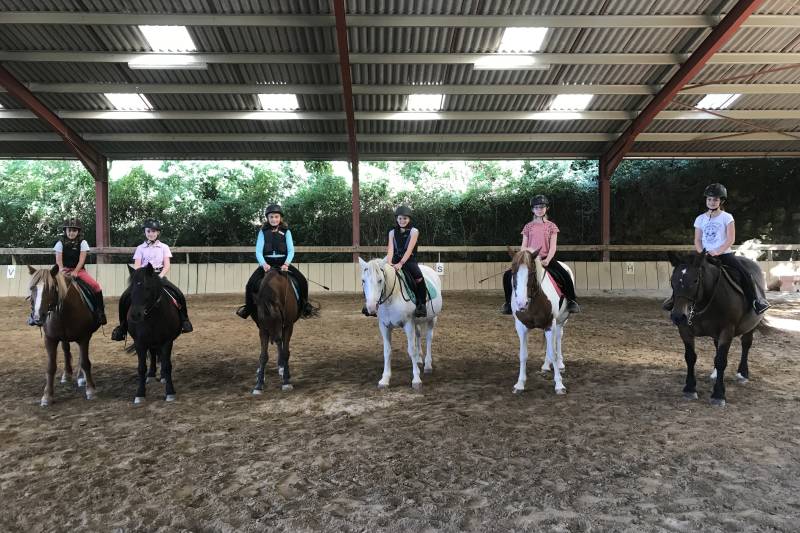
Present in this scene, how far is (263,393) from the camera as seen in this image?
5195mm

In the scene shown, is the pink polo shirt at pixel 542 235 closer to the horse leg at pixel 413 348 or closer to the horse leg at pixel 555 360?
the horse leg at pixel 555 360

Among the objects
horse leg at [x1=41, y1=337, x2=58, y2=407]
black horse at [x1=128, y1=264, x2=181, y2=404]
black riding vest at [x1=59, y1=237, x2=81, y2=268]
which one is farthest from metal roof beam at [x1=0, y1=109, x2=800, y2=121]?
horse leg at [x1=41, y1=337, x2=58, y2=407]

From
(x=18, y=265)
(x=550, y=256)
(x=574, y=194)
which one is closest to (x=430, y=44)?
(x=550, y=256)

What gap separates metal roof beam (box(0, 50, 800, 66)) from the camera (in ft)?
37.0

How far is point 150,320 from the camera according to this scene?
4.79 metres

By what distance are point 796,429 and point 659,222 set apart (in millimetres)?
15328

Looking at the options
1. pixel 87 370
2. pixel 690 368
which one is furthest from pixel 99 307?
pixel 690 368

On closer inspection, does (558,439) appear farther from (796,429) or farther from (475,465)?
(796,429)

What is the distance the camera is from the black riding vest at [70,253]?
545 cm

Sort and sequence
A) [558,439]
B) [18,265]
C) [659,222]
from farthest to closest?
[659,222] → [18,265] → [558,439]

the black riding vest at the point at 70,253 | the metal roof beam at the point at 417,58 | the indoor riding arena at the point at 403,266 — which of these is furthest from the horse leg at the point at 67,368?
the metal roof beam at the point at 417,58

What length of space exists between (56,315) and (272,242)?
225cm

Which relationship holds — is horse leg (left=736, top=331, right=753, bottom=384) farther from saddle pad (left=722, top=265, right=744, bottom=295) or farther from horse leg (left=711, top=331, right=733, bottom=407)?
horse leg (left=711, top=331, right=733, bottom=407)

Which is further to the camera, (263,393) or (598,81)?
(598,81)
